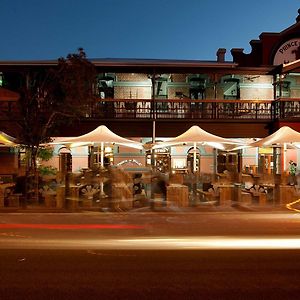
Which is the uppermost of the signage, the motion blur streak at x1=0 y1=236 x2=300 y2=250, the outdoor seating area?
the signage

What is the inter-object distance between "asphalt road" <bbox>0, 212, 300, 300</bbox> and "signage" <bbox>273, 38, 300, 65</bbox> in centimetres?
1752

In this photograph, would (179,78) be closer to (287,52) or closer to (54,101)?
(287,52)

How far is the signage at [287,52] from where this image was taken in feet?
87.5

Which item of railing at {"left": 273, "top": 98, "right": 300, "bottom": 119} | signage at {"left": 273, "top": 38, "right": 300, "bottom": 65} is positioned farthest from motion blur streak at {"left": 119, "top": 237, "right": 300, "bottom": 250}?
signage at {"left": 273, "top": 38, "right": 300, "bottom": 65}

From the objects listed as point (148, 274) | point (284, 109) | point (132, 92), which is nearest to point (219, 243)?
point (148, 274)

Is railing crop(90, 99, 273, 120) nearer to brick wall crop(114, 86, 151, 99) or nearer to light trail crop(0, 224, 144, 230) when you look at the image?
brick wall crop(114, 86, 151, 99)

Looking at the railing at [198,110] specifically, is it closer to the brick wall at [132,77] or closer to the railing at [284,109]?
the railing at [284,109]

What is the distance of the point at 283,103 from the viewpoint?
861 inches

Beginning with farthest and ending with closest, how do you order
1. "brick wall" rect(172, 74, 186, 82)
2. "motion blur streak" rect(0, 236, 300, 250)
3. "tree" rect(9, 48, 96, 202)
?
"brick wall" rect(172, 74, 186, 82)
"tree" rect(9, 48, 96, 202)
"motion blur streak" rect(0, 236, 300, 250)

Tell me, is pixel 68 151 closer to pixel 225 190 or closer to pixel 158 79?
pixel 158 79

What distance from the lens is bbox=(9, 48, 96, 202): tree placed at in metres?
15.7

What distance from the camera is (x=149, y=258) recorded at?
7191 mm

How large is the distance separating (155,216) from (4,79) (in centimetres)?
1682

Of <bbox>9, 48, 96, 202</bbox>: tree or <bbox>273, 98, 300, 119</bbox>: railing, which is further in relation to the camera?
<bbox>273, 98, 300, 119</bbox>: railing
